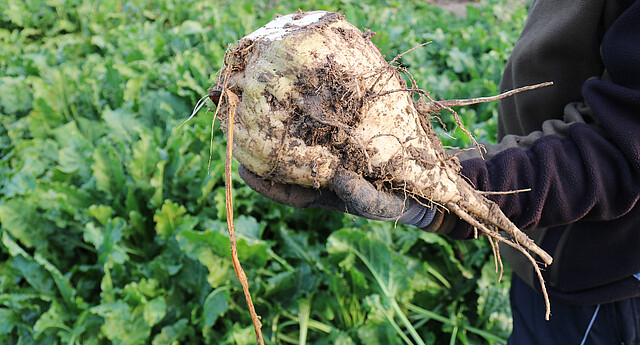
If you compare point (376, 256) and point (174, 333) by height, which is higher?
point (376, 256)

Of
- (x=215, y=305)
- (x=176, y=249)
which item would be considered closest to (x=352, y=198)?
(x=215, y=305)

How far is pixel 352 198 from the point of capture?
1.22 meters

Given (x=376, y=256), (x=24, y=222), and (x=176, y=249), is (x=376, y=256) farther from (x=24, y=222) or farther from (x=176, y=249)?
(x=24, y=222)

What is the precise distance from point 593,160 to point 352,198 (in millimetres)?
636

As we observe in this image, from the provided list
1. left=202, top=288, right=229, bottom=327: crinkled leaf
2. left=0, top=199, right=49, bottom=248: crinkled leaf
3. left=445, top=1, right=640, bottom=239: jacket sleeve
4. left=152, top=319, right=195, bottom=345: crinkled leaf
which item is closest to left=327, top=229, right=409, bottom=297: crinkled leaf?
left=202, top=288, right=229, bottom=327: crinkled leaf

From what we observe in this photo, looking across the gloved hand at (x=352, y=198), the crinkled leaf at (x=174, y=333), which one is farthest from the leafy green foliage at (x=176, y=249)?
the gloved hand at (x=352, y=198)

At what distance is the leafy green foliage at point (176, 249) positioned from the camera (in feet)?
7.61

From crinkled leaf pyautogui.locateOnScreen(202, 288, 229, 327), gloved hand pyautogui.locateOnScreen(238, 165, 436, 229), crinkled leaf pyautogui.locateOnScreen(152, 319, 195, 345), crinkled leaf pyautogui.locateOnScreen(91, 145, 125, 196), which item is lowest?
crinkled leaf pyautogui.locateOnScreen(152, 319, 195, 345)

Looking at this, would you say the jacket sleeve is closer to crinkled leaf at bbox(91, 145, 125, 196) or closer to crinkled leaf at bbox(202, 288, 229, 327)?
crinkled leaf at bbox(202, 288, 229, 327)

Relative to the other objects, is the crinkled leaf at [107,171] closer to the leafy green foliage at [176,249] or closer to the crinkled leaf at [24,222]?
the leafy green foliage at [176,249]

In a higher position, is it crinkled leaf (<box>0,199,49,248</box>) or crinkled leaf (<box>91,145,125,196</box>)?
crinkled leaf (<box>91,145,125,196</box>)

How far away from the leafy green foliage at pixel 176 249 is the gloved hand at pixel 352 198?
49 cm

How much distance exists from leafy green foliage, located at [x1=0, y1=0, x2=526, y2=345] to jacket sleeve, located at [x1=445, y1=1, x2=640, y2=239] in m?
1.03

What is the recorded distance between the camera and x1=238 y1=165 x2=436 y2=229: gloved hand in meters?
1.23
